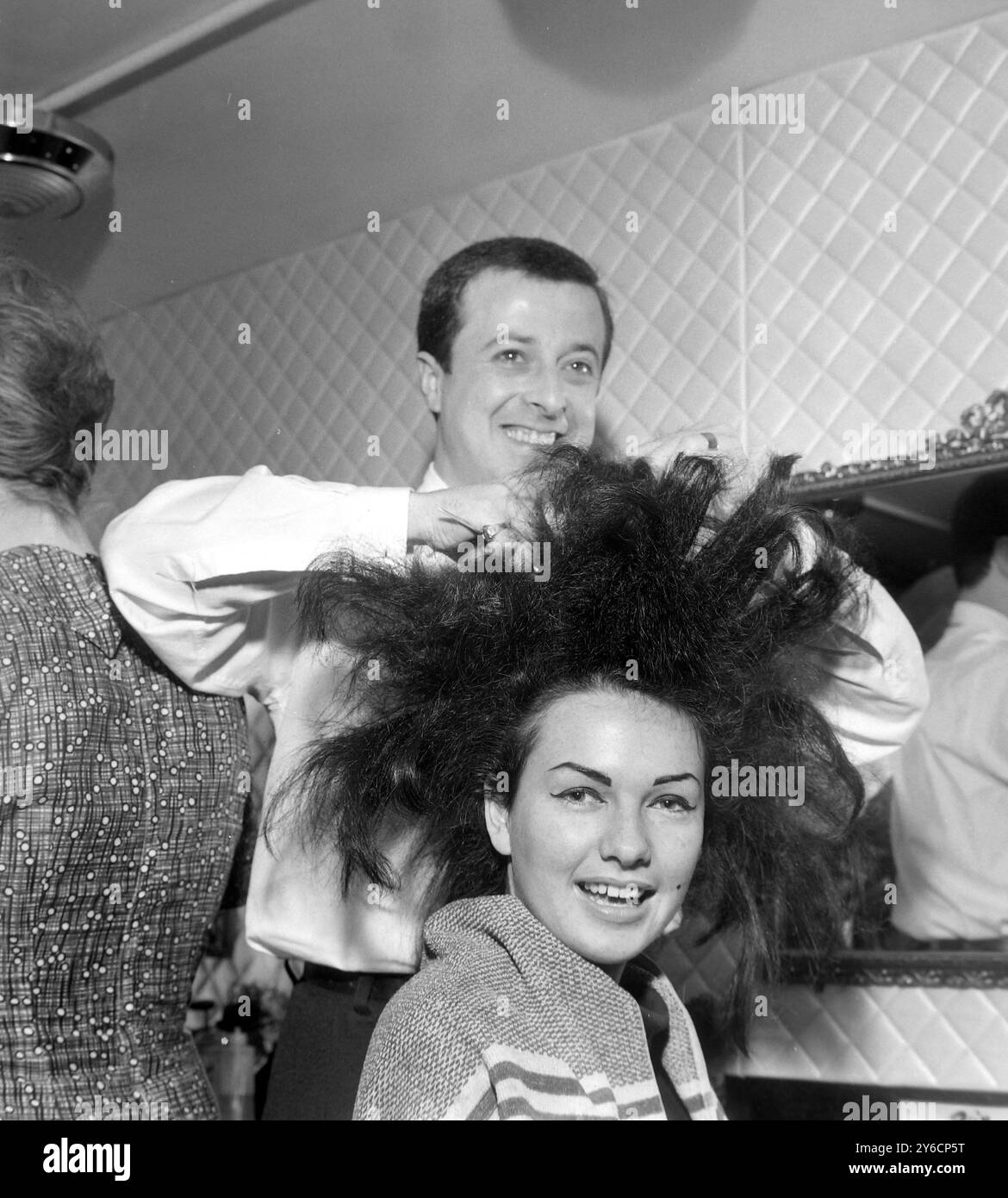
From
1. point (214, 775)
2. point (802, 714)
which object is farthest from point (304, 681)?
point (802, 714)

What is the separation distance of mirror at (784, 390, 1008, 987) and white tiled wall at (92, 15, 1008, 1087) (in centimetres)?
5

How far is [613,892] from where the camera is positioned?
1.04m

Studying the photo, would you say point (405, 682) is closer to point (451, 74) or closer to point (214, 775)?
point (214, 775)

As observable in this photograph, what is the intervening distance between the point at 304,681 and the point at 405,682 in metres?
0.18

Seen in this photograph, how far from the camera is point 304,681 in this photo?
1319mm

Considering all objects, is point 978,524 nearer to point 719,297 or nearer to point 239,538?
point 719,297

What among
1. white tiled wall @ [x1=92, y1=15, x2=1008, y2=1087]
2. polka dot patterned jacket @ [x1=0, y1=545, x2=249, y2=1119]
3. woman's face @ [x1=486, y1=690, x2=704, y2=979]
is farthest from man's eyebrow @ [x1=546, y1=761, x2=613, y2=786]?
white tiled wall @ [x1=92, y1=15, x2=1008, y2=1087]

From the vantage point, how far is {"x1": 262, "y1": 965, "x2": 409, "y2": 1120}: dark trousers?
1.28 meters

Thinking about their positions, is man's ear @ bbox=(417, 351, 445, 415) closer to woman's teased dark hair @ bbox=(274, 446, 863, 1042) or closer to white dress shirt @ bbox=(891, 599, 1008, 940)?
woman's teased dark hair @ bbox=(274, 446, 863, 1042)

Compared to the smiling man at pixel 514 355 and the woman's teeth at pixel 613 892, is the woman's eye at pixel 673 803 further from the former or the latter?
the smiling man at pixel 514 355

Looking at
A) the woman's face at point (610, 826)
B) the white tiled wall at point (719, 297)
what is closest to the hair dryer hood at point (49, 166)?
the white tiled wall at point (719, 297)

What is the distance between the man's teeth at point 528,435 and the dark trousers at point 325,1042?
542 millimetres

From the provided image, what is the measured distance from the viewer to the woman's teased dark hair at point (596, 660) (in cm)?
110

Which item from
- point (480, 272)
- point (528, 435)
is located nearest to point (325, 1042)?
point (528, 435)
